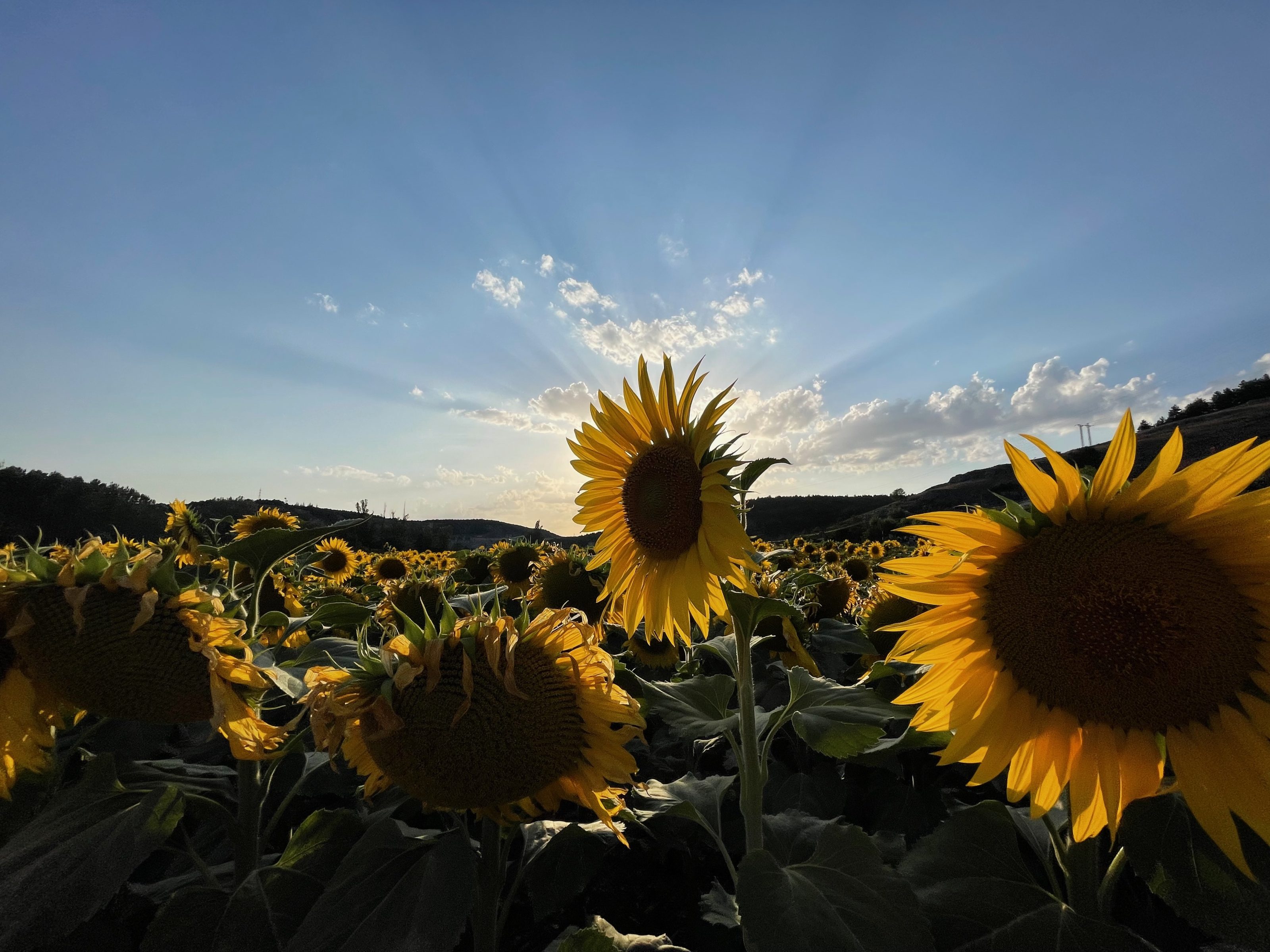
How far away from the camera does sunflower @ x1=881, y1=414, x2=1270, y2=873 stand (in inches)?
52.1

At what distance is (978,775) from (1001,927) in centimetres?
33

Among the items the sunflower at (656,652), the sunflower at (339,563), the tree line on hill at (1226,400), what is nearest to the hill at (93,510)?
the sunflower at (339,563)

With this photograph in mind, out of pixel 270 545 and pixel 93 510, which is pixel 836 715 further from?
pixel 93 510

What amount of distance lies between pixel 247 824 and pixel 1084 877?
230cm

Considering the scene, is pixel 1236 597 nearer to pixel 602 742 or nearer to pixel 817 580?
pixel 602 742

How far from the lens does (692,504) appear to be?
7.30 ft

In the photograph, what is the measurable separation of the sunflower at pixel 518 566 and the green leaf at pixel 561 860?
177 inches

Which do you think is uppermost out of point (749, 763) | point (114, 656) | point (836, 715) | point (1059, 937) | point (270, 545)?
point (270, 545)

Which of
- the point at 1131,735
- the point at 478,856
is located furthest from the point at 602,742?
the point at 1131,735

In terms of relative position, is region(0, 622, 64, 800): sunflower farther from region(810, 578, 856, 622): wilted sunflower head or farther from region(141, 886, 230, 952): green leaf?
region(810, 578, 856, 622): wilted sunflower head

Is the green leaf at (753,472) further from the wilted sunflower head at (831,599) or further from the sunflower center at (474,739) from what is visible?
the wilted sunflower head at (831,599)

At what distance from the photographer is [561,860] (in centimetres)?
192

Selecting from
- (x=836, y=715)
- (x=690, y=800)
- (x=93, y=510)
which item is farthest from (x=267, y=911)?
(x=93, y=510)

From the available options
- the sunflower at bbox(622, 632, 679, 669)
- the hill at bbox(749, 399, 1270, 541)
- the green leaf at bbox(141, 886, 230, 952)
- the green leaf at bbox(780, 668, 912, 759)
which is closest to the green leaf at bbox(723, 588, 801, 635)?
the green leaf at bbox(780, 668, 912, 759)
